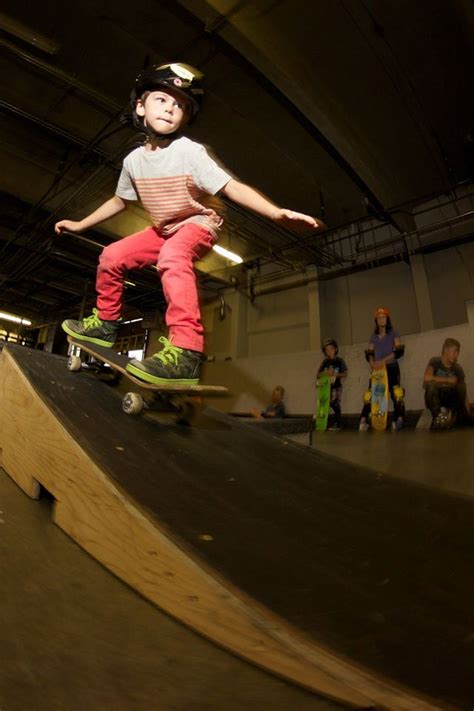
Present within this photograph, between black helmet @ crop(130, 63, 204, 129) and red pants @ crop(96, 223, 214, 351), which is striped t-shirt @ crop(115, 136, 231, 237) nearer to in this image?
red pants @ crop(96, 223, 214, 351)

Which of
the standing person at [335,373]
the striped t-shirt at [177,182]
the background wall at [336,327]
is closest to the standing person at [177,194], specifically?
the striped t-shirt at [177,182]

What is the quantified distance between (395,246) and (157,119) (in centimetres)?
685

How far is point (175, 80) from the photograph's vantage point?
1597mm

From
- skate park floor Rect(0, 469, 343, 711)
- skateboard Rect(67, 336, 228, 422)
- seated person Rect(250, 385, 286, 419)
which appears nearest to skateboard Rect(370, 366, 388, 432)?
seated person Rect(250, 385, 286, 419)

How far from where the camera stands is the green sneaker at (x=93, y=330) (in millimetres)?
2031

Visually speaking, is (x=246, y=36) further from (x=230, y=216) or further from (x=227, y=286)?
(x=227, y=286)

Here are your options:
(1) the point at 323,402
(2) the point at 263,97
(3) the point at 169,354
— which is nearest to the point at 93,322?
(3) the point at 169,354

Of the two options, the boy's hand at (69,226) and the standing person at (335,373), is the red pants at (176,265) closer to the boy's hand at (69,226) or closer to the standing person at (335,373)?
the boy's hand at (69,226)

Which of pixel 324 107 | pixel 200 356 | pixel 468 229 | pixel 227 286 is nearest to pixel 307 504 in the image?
pixel 200 356

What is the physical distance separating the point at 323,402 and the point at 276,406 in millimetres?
1138

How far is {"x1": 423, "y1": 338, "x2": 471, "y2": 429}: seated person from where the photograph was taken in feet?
14.1

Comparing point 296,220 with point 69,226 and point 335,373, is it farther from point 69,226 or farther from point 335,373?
point 335,373

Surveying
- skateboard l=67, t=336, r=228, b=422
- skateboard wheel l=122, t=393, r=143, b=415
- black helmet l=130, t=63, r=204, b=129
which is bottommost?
skateboard wheel l=122, t=393, r=143, b=415

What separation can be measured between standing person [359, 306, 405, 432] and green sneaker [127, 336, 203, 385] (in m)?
4.32
